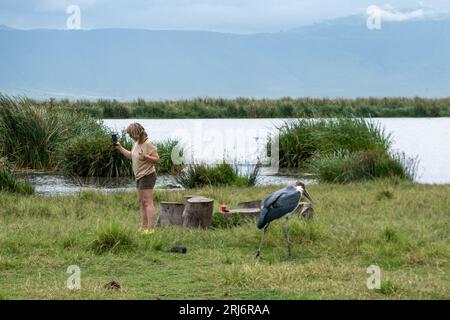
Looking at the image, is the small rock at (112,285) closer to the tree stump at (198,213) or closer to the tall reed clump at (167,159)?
the tree stump at (198,213)

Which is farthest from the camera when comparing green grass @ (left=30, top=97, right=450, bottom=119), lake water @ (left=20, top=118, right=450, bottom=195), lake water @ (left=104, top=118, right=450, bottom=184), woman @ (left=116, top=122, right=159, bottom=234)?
green grass @ (left=30, top=97, right=450, bottom=119)

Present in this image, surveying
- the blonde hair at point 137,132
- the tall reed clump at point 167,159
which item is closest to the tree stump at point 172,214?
the blonde hair at point 137,132

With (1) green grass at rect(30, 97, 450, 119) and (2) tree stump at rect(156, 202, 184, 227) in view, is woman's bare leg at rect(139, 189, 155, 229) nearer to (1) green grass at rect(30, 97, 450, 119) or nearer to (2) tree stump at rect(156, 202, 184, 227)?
(2) tree stump at rect(156, 202, 184, 227)

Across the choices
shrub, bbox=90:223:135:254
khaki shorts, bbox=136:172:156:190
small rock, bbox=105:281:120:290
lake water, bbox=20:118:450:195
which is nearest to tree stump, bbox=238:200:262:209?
khaki shorts, bbox=136:172:156:190

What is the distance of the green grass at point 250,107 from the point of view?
181ft

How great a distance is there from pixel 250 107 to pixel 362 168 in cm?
3992

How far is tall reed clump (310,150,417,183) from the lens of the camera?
1947 centimetres

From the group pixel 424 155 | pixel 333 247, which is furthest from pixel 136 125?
pixel 424 155

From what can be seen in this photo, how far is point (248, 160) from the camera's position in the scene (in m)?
28.0

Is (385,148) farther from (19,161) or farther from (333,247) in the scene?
(333,247)

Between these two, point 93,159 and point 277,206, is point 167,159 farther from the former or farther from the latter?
point 277,206

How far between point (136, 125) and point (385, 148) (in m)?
11.5

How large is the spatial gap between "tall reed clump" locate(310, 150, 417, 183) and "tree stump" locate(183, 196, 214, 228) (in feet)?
24.9

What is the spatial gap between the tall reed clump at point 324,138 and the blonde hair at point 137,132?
10.4 metres
